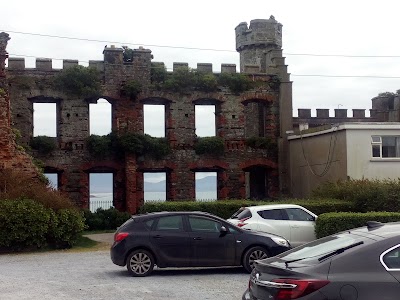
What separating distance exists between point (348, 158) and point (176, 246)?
16.7m

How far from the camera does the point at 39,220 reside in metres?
22.9

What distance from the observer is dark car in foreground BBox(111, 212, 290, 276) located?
51.0 feet

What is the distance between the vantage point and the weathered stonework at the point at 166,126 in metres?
34.7

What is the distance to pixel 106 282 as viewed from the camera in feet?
48.0

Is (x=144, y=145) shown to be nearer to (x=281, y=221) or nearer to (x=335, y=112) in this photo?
(x=281, y=221)

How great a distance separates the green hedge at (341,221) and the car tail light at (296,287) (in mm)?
13029

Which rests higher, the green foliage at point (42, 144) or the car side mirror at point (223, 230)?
the green foliage at point (42, 144)

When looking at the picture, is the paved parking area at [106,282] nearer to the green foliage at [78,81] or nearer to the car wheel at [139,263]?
the car wheel at [139,263]

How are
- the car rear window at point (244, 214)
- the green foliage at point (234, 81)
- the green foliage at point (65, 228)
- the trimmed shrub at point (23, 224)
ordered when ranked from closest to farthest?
the car rear window at point (244, 214) → the trimmed shrub at point (23, 224) → the green foliage at point (65, 228) → the green foliage at point (234, 81)

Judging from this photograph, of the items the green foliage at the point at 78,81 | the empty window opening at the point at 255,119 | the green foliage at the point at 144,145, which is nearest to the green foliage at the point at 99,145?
the green foliage at the point at 144,145

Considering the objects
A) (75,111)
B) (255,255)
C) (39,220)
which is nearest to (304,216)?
(255,255)

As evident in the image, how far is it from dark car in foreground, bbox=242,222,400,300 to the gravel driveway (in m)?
5.03

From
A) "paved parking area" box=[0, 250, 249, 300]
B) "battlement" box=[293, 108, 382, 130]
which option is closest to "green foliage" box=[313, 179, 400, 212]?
"paved parking area" box=[0, 250, 249, 300]

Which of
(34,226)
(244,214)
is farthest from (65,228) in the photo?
(244,214)
